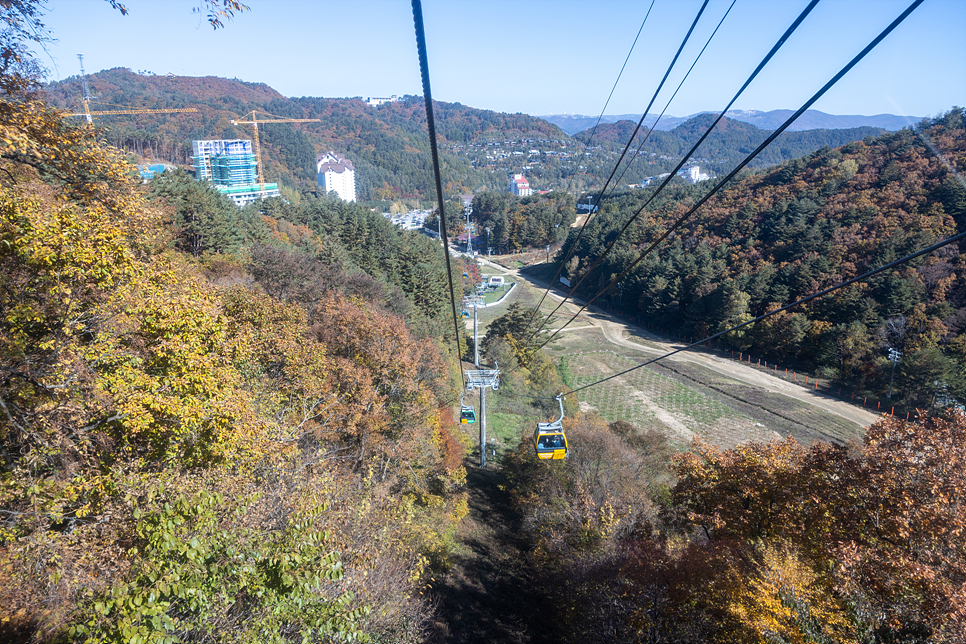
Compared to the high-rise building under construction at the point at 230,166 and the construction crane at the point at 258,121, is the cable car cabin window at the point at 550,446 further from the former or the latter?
the construction crane at the point at 258,121

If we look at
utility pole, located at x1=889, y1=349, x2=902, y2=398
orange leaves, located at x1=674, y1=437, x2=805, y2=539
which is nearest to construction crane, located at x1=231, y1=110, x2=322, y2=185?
→ utility pole, located at x1=889, y1=349, x2=902, y2=398

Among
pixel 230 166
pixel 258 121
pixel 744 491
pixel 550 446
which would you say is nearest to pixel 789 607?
pixel 744 491

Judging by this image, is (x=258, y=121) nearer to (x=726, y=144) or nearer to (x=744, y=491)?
(x=744, y=491)

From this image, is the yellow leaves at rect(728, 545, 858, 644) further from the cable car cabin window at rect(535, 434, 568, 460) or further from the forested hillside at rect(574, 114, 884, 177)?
the forested hillside at rect(574, 114, 884, 177)

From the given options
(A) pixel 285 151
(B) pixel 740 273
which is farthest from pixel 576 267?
(A) pixel 285 151

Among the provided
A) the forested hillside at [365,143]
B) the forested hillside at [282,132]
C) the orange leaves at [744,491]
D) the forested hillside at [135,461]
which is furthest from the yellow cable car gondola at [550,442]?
the forested hillside at [282,132]

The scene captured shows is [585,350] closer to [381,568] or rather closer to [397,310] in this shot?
[397,310]
